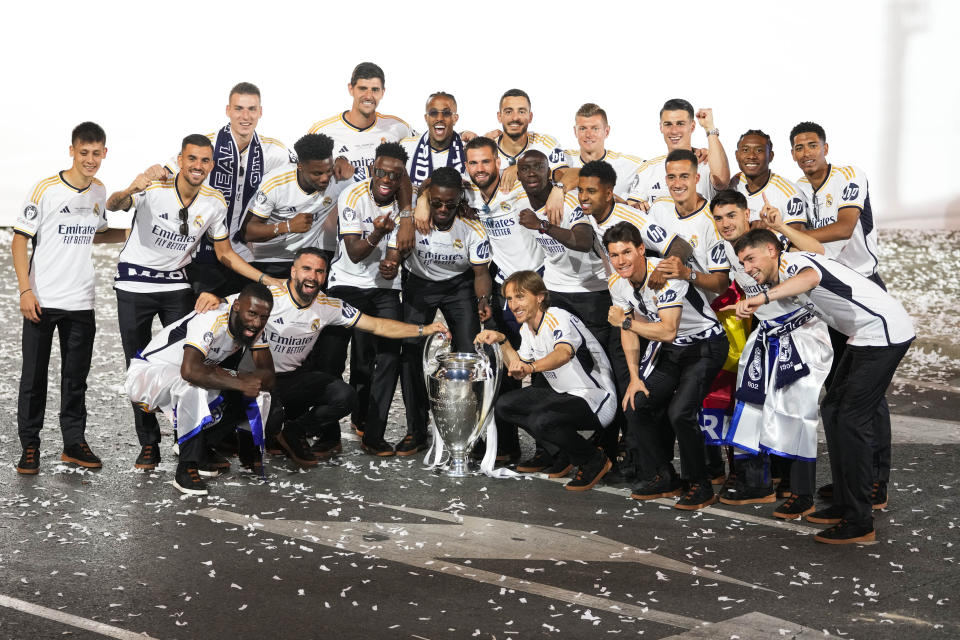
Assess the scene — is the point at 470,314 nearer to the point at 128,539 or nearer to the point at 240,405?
the point at 240,405

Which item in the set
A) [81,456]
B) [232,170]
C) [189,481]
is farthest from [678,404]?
[81,456]

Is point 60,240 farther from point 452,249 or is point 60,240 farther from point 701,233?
point 701,233

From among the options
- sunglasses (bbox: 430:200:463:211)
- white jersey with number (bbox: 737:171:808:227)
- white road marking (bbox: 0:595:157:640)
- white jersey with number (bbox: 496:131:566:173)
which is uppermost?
white jersey with number (bbox: 496:131:566:173)

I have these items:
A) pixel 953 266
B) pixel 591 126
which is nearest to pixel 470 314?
pixel 591 126

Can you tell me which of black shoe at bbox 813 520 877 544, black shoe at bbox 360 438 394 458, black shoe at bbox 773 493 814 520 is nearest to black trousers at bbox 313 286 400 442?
black shoe at bbox 360 438 394 458

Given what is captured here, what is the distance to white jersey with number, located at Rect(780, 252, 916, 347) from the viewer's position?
6004 millimetres

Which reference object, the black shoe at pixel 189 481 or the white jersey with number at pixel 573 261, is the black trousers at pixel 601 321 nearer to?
the white jersey with number at pixel 573 261

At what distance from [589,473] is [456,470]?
89 cm

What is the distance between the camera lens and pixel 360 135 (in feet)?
27.9

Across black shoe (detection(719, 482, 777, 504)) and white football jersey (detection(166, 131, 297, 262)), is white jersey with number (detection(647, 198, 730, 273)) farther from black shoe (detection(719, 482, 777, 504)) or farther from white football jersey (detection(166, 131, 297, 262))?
white football jersey (detection(166, 131, 297, 262))

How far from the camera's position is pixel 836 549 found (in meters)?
5.88

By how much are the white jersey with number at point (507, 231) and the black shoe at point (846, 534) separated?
9.15 feet

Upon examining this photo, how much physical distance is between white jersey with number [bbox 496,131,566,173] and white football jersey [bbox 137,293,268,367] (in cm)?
224

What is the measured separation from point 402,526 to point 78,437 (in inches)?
99.9
